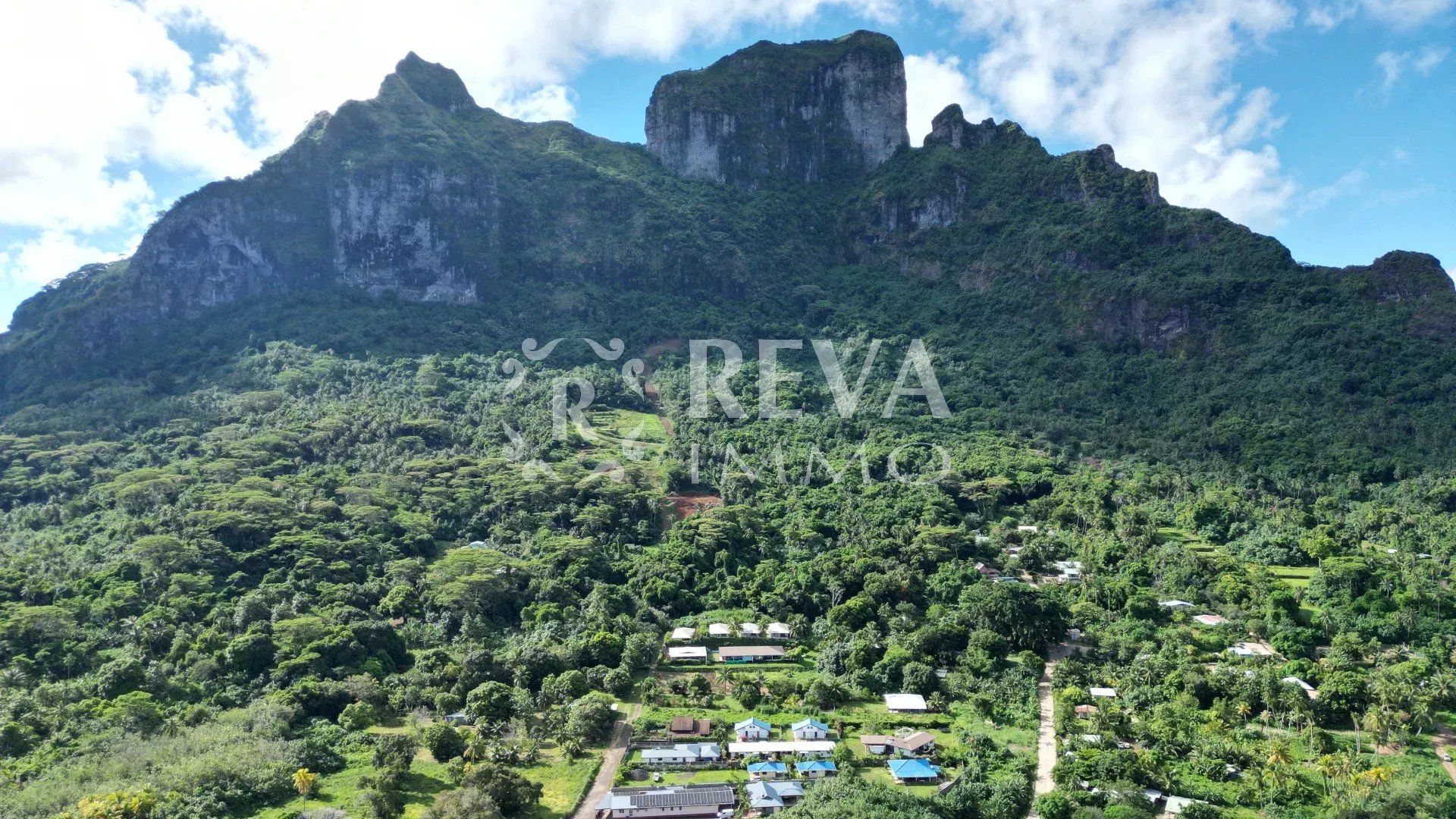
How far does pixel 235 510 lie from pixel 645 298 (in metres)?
65.3

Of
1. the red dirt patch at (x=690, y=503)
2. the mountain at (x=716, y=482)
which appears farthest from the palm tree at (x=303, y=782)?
the red dirt patch at (x=690, y=503)

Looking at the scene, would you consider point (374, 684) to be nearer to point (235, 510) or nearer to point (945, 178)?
point (235, 510)

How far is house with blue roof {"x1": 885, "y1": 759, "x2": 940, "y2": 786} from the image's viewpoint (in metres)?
36.8

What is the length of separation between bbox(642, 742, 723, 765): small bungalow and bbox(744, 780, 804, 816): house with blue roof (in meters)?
2.96

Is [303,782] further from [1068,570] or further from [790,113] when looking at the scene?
[790,113]

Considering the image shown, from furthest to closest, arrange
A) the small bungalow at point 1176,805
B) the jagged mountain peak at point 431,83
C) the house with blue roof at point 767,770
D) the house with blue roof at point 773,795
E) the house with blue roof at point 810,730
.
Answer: the jagged mountain peak at point 431,83
the house with blue roof at point 810,730
the house with blue roof at point 767,770
the house with blue roof at point 773,795
the small bungalow at point 1176,805

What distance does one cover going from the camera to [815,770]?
3788 centimetres

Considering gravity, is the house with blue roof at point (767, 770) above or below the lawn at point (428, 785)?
above

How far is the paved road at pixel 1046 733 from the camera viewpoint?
1438 inches

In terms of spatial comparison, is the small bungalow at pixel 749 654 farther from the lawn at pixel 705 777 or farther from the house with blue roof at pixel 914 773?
the house with blue roof at pixel 914 773

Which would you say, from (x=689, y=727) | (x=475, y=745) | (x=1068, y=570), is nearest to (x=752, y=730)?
(x=689, y=727)

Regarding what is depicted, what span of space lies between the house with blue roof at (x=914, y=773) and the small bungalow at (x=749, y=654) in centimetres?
1238

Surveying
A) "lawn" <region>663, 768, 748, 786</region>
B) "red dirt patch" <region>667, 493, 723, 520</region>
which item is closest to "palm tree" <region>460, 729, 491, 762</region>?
"lawn" <region>663, 768, 748, 786</region>

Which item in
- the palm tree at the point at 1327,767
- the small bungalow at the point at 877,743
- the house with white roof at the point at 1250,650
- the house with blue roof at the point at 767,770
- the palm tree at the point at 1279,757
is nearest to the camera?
the palm tree at the point at 1327,767
